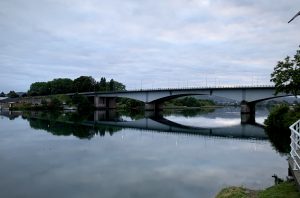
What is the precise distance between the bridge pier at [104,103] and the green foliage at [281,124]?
297ft

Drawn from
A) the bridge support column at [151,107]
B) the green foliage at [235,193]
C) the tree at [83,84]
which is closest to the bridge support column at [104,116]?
the bridge support column at [151,107]

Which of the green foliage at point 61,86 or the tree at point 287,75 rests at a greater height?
the green foliage at point 61,86

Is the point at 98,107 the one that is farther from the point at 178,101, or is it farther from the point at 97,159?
the point at 97,159

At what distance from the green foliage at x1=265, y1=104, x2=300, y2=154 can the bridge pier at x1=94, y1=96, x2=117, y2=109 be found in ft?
297

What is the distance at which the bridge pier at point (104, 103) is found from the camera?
442 ft

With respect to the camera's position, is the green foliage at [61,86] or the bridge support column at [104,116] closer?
the bridge support column at [104,116]

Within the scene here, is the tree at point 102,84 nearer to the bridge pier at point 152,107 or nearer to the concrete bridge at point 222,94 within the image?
the concrete bridge at point 222,94

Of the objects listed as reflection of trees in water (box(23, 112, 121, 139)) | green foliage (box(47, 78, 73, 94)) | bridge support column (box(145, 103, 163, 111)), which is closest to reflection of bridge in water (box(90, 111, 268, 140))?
reflection of trees in water (box(23, 112, 121, 139))

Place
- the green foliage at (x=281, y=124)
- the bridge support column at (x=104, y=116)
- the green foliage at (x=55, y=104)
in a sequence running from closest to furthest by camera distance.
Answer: the green foliage at (x=281, y=124)
the bridge support column at (x=104, y=116)
the green foliage at (x=55, y=104)

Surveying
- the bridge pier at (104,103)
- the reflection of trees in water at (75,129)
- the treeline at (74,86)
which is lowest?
the reflection of trees in water at (75,129)

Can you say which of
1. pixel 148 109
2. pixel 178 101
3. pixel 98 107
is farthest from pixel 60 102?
pixel 178 101

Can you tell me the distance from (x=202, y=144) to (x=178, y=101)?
153m

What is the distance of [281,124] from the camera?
47812 millimetres

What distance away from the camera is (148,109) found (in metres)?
117
